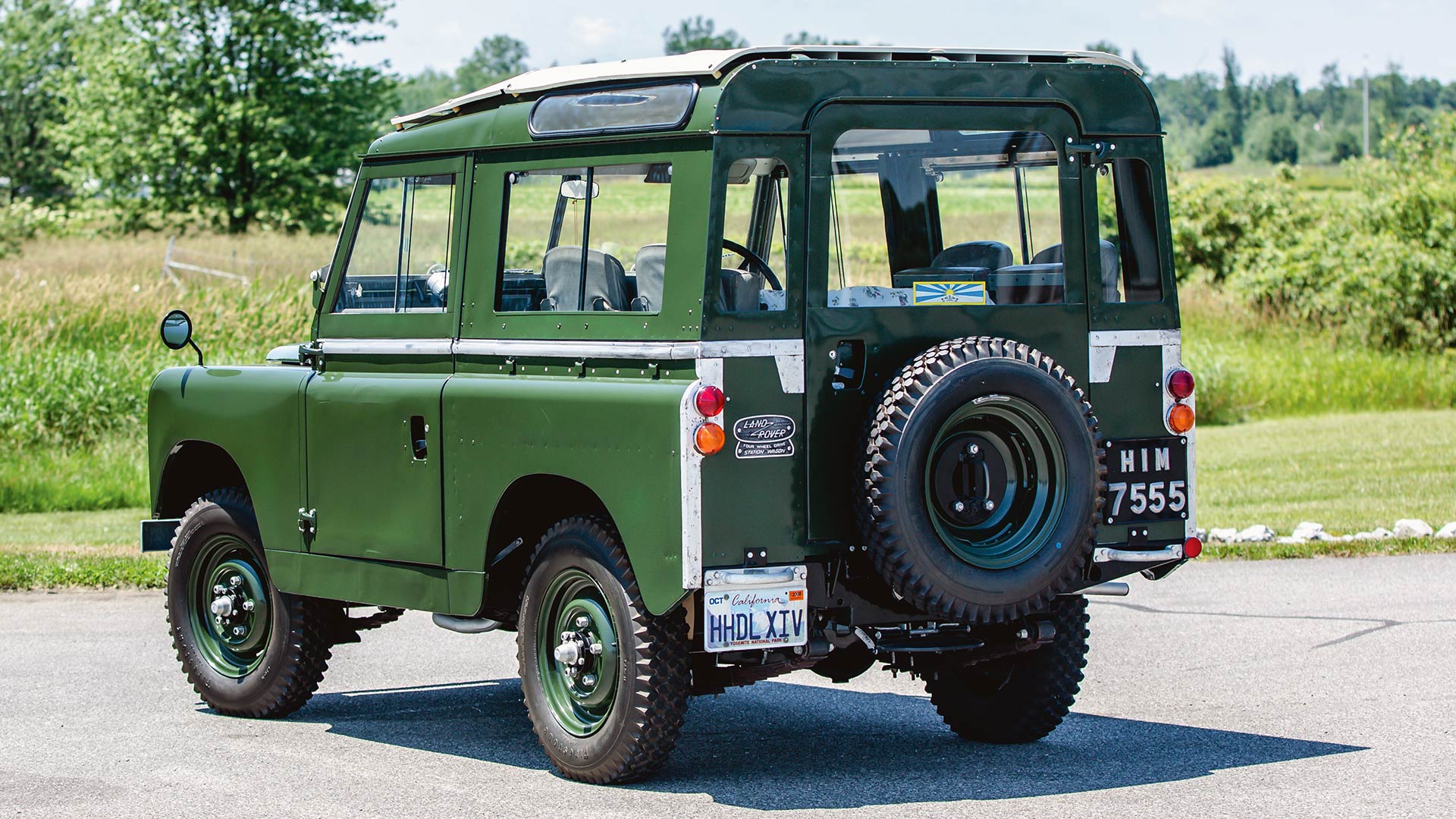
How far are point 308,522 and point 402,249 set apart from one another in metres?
1.22

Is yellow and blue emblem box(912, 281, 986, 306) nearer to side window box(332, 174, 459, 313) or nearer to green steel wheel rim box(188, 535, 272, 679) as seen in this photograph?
side window box(332, 174, 459, 313)

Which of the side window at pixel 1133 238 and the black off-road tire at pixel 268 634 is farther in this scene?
the black off-road tire at pixel 268 634

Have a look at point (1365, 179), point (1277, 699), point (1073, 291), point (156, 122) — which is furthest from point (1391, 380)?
point (156, 122)

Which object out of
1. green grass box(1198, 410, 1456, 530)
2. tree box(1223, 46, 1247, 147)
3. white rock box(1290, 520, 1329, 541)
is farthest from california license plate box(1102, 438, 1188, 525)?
tree box(1223, 46, 1247, 147)

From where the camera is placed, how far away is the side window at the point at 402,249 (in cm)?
723

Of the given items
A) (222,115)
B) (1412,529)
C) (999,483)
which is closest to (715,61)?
(999,483)

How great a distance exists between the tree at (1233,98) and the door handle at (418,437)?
161 metres

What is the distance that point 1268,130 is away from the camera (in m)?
137

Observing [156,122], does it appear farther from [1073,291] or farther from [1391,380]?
[1073,291]

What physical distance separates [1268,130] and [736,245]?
13857 centimetres

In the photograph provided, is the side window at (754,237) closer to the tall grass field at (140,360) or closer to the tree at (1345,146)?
the tall grass field at (140,360)

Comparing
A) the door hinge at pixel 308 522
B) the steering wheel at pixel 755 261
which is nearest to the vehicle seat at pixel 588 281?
the steering wheel at pixel 755 261

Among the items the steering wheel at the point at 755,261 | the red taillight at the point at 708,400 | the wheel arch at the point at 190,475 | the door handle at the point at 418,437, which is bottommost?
the wheel arch at the point at 190,475

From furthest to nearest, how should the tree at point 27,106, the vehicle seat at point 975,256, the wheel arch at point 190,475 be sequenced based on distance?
the tree at point 27,106 < the wheel arch at point 190,475 < the vehicle seat at point 975,256
